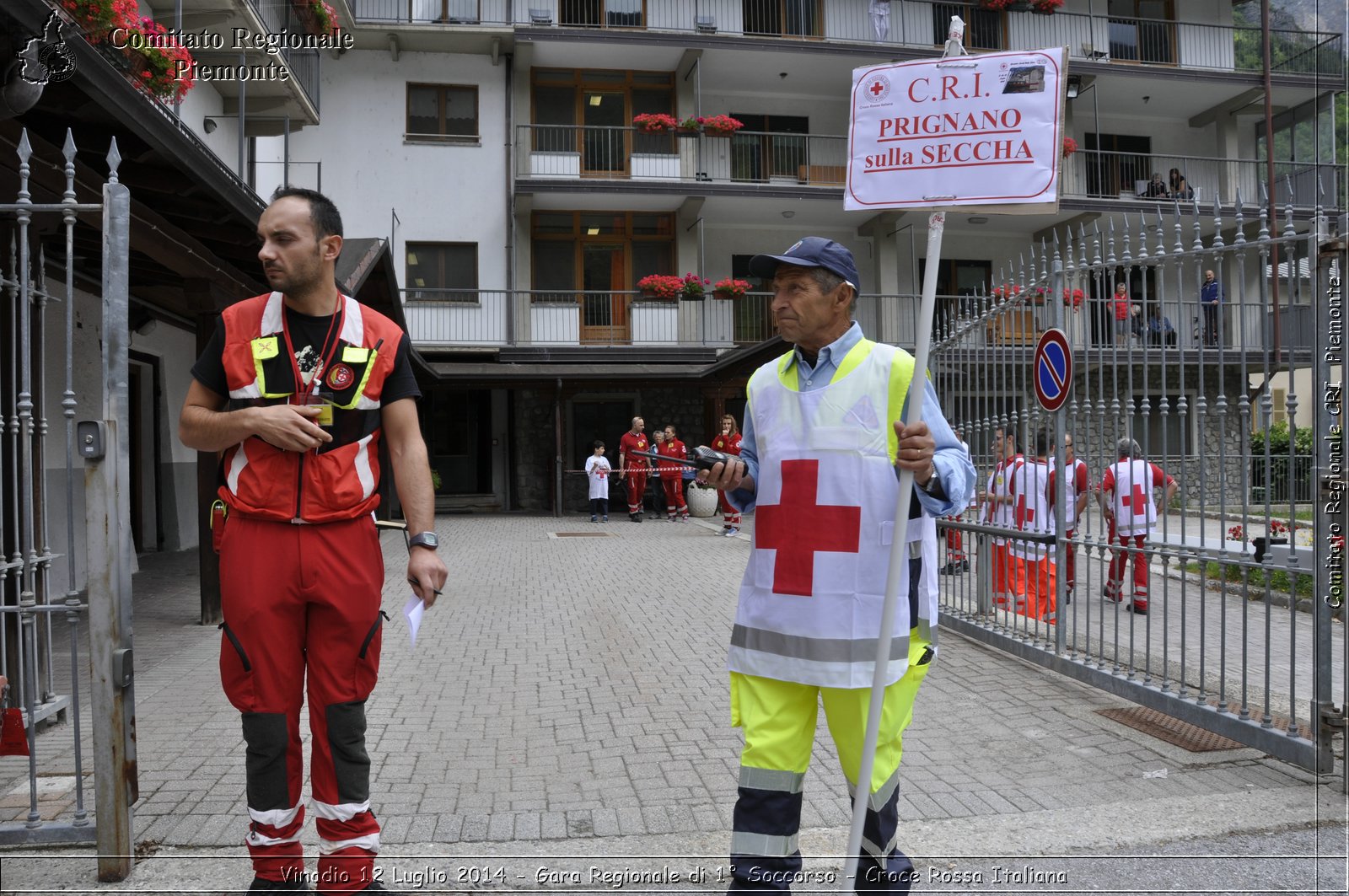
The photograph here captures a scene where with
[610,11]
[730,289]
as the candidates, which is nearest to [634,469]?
[730,289]

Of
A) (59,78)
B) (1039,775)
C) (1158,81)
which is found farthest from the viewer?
(1158,81)

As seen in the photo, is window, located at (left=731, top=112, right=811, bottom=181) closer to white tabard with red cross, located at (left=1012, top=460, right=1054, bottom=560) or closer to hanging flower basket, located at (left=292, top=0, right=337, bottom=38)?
hanging flower basket, located at (left=292, top=0, right=337, bottom=38)

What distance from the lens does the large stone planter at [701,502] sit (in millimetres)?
21188

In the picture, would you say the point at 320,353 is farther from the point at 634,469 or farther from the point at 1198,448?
the point at 634,469

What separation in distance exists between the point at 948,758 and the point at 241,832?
314 cm

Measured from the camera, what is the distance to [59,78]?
16.4 feet

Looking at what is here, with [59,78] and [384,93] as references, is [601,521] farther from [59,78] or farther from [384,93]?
[59,78]

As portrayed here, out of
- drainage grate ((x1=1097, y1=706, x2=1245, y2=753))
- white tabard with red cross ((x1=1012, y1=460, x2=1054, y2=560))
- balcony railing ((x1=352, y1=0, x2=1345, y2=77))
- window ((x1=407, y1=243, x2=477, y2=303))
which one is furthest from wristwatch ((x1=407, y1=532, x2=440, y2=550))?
balcony railing ((x1=352, y1=0, x2=1345, y2=77))

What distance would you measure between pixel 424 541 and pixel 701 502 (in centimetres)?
1839

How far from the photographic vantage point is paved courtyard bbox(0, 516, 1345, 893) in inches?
143

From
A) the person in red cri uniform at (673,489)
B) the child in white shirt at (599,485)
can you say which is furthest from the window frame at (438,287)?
the person in red cri uniform at (673,489)

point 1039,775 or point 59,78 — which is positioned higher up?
point 59,78

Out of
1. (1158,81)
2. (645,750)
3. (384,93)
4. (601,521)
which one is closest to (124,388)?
(645,750)

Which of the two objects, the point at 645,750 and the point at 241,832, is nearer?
the point at 241,832
